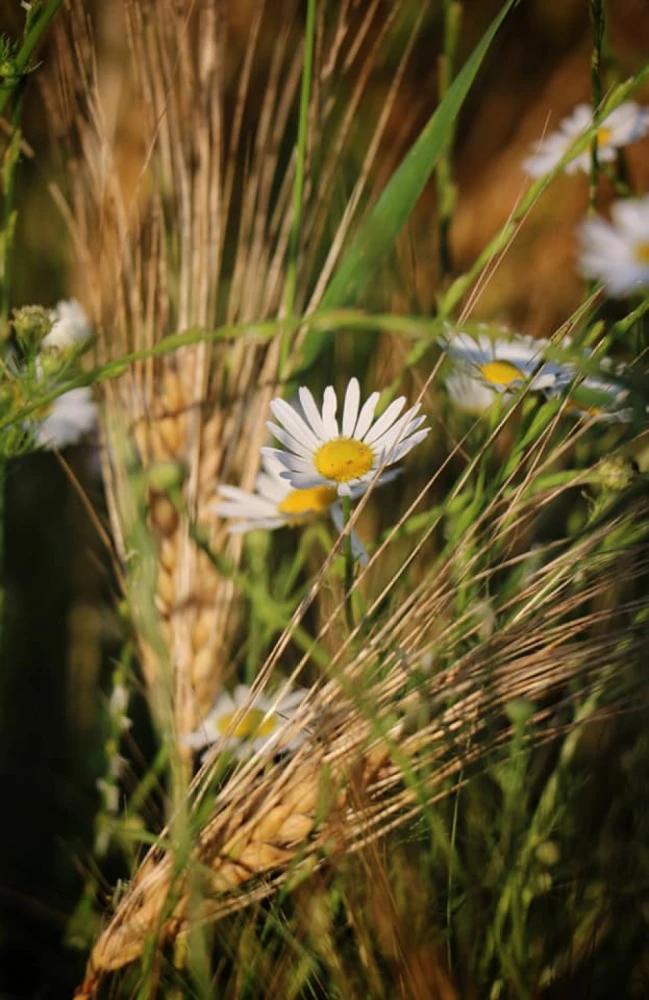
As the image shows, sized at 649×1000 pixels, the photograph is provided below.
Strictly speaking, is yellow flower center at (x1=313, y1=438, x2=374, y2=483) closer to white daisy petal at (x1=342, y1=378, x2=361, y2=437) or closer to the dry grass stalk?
white daisy petal at (x1=342, y1=378, x2=361, y2=437)

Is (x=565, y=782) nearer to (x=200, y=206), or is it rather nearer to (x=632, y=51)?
(x=200, y=206)

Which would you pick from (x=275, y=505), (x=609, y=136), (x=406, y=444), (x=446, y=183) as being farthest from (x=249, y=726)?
(x=609, y=136)

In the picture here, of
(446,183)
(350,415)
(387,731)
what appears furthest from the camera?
(446,183)

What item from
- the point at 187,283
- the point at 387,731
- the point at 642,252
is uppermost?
the point at 187,283

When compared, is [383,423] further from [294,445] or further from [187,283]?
[187,283]

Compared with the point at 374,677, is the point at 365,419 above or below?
above

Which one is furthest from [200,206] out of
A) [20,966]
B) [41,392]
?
[20,966]
